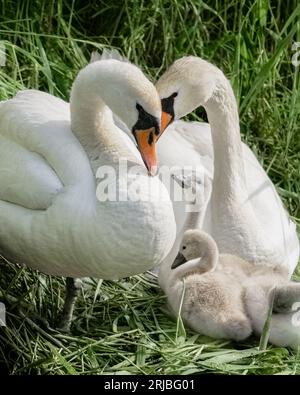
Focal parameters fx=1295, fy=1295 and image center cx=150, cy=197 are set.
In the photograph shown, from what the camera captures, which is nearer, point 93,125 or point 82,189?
point 82,189

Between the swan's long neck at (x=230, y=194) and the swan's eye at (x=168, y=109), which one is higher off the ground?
the swan's eye at (x=168, y=109)

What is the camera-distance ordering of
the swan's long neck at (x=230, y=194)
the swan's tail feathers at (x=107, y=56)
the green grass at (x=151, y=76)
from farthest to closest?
1. the swan's tail feathers at (x=107, y=56)
2. the swan's long neck at (x=230, y=194)
3. the green grass at (x=151, y=76)

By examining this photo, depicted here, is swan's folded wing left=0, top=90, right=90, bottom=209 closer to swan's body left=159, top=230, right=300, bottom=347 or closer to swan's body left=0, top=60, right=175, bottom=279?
swan's body left=0, top=60, right=175, bottom=279

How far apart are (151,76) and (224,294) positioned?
4.73 ft

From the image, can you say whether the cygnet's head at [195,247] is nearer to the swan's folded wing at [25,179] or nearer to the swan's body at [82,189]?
the swan's body at [82,189]

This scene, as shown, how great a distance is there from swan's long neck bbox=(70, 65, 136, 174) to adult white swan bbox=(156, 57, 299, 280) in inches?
12.2

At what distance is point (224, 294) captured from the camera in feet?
12.6

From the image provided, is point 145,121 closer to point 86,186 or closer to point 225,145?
point 86,186

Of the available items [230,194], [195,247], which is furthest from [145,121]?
[230,194]

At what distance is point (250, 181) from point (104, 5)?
1.10 meters

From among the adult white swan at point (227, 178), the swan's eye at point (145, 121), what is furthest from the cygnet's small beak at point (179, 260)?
the swan's eye at point (145, 121)

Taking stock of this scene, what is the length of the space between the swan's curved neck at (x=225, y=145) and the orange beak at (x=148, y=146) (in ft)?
2.31

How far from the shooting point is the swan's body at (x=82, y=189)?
11.5ft

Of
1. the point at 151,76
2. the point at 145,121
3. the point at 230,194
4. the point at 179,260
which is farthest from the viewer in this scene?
the point at 151,76
